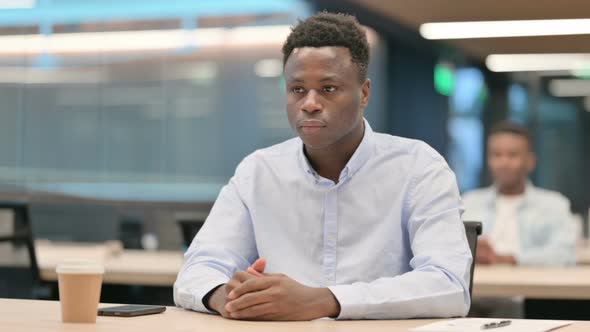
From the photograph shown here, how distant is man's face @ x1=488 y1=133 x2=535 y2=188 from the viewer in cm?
491

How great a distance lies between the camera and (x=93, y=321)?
1.91 meters

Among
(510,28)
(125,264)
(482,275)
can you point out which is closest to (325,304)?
(482,275)

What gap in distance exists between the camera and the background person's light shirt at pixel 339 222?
225 centimetres

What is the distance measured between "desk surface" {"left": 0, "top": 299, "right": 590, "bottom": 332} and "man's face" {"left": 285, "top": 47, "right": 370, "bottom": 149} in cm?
47

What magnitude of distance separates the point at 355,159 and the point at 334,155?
5 centimetres

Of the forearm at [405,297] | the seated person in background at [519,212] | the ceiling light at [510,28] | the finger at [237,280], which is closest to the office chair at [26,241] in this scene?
the seated person in background at [519,212]

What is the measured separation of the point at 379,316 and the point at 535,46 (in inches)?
366

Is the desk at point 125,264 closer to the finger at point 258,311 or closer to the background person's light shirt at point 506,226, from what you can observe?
the background person's light shirt at point 506,226

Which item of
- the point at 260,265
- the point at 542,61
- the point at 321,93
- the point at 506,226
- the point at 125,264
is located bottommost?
the point at 125,264

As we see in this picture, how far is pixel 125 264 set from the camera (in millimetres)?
4312

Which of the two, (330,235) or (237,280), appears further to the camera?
(330,235)

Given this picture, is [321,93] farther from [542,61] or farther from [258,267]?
[542,61]

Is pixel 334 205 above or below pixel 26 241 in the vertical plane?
above

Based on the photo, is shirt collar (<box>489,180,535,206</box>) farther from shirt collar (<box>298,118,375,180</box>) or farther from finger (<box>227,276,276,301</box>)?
finger (<box>227,276,276,301</box>)
